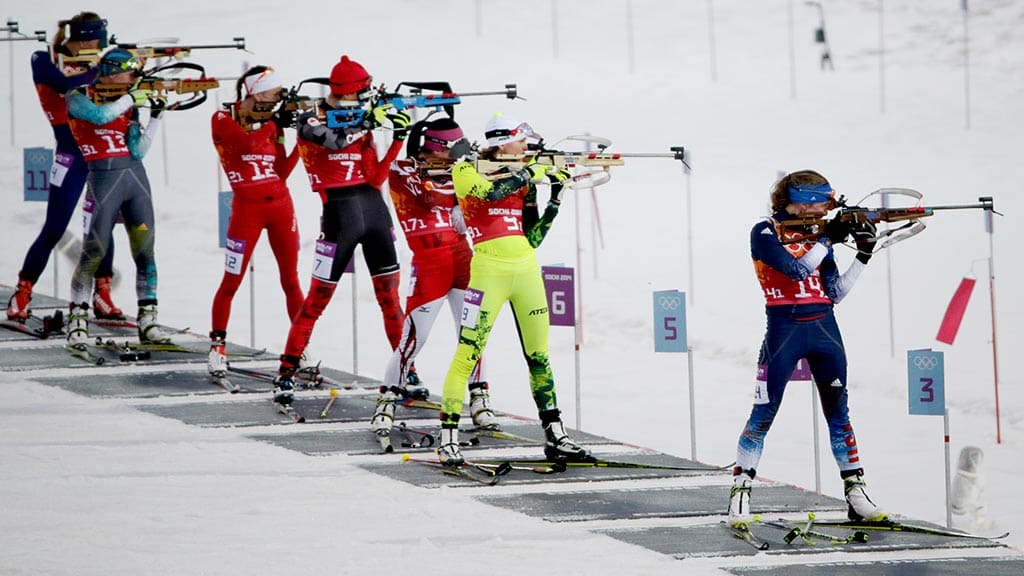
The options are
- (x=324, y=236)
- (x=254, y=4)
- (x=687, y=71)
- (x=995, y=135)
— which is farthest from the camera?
(x=254, y=4)

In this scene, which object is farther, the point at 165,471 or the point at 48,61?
the point at 48,61

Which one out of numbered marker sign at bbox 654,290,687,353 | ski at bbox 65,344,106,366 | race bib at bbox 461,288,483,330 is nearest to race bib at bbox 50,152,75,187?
ski at bbox 65,344,106,366

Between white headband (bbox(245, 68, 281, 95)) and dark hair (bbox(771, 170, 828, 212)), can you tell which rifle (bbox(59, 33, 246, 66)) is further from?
dark hair (bbox(771, 170, 828, 212))

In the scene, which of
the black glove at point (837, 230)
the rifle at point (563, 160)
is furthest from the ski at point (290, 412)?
the black glove at point (837, 230)

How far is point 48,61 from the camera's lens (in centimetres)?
1345

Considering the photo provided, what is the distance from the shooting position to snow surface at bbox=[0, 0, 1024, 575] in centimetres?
952

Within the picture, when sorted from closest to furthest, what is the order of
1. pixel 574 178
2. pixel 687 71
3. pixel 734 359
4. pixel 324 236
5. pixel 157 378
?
pixel 574 178
pixel 324 236
pixel 157 378
pixel 734 359
pixel 687 71

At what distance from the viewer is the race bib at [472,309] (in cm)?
1060

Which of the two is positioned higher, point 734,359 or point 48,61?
point 48,61

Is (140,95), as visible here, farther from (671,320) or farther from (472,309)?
(671,320)

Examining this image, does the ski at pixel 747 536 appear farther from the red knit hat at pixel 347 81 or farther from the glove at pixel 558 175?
the red knit hat at pixel 347 81

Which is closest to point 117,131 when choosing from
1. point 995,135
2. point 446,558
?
point 446,558

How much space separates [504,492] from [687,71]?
647 inches

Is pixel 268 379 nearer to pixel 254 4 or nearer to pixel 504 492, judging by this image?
pixel 504 492
